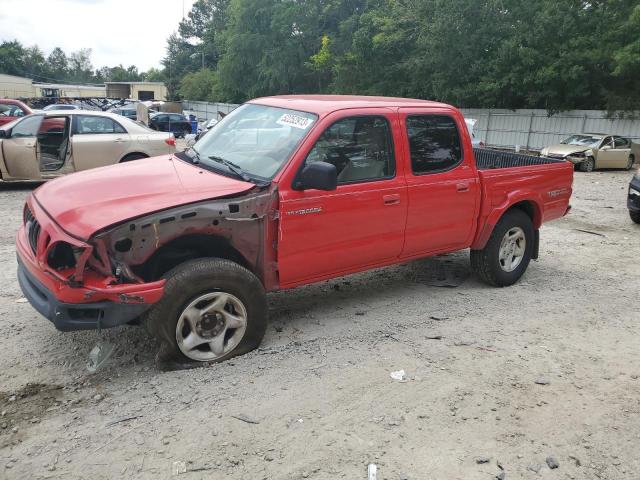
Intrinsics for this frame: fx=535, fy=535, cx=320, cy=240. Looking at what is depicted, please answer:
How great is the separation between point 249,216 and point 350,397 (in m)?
1.46

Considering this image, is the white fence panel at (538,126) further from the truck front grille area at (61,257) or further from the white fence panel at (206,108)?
the truck front grille area at (61,257)

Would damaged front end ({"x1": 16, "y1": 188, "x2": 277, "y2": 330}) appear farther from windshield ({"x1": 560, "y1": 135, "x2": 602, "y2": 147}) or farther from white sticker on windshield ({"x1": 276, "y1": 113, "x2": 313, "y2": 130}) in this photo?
windshield ({"x1": 560, "y1": 135, "x2": 602, "y2": 147})

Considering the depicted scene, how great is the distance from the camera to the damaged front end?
341cm

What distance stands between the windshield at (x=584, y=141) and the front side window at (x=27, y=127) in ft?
59.2

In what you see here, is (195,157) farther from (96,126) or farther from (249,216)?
(96,126)

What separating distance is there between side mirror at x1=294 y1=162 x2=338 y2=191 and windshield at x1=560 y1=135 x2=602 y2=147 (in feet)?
61.6

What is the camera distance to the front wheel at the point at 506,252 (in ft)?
18.8

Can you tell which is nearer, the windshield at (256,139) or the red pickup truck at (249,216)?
the red pickup truck at (249,216)

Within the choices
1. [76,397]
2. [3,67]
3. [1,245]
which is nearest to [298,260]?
[76,397]

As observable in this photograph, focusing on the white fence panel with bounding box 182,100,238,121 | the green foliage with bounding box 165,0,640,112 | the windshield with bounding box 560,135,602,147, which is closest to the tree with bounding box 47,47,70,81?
the white fence panel with bounding box 182,100,238,121

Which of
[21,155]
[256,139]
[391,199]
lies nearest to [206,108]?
[21,155]

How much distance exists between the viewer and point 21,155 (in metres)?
10.0

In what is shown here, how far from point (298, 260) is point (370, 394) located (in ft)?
3.85

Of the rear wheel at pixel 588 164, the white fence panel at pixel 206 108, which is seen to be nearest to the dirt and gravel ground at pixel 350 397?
the rear wheel at pixel 588 164
